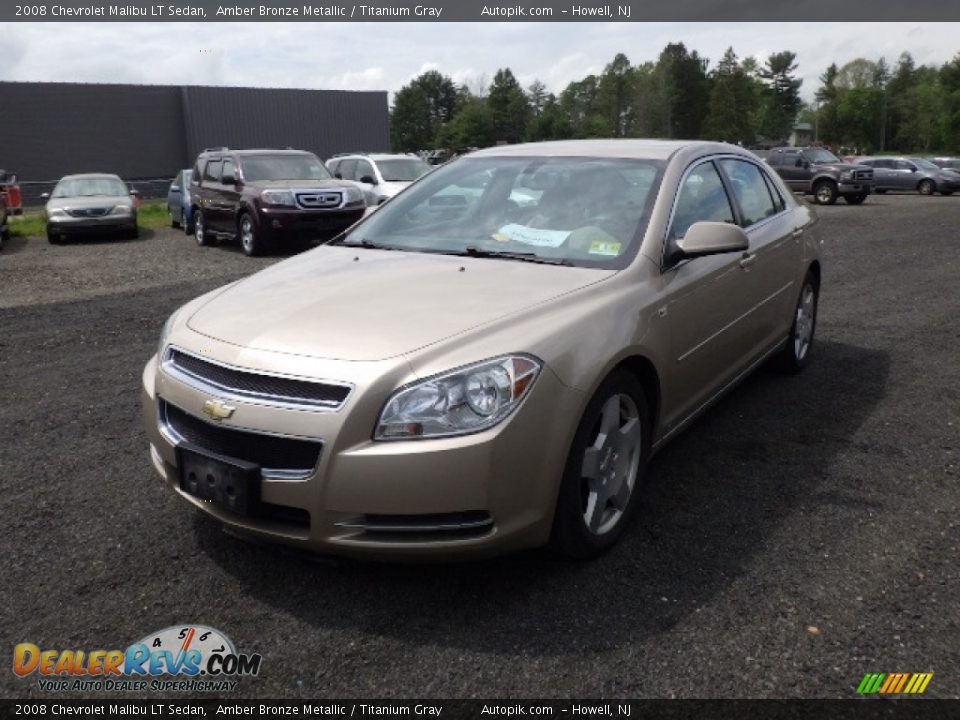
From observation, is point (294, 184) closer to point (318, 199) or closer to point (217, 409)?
point (318, 199)

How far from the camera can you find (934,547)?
11.4 feet

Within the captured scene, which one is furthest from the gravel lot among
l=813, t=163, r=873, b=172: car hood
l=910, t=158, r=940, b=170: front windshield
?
l=910, t=158, r=940, b=170: front windshield

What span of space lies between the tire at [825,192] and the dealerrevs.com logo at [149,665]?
26.4 m

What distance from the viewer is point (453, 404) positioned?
9.25 feet

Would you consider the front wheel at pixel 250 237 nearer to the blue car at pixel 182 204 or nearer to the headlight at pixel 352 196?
the headlight at pixel 352 196

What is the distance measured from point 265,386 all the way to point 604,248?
1670 mm

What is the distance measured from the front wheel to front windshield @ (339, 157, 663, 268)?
9.94 metres

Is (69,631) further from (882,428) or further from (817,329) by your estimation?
(817,329)

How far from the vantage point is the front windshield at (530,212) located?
387 cm

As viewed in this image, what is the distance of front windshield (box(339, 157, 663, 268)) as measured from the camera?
3.87 metres

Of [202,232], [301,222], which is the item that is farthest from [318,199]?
[202,232]

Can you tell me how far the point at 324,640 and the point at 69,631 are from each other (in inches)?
34.6
